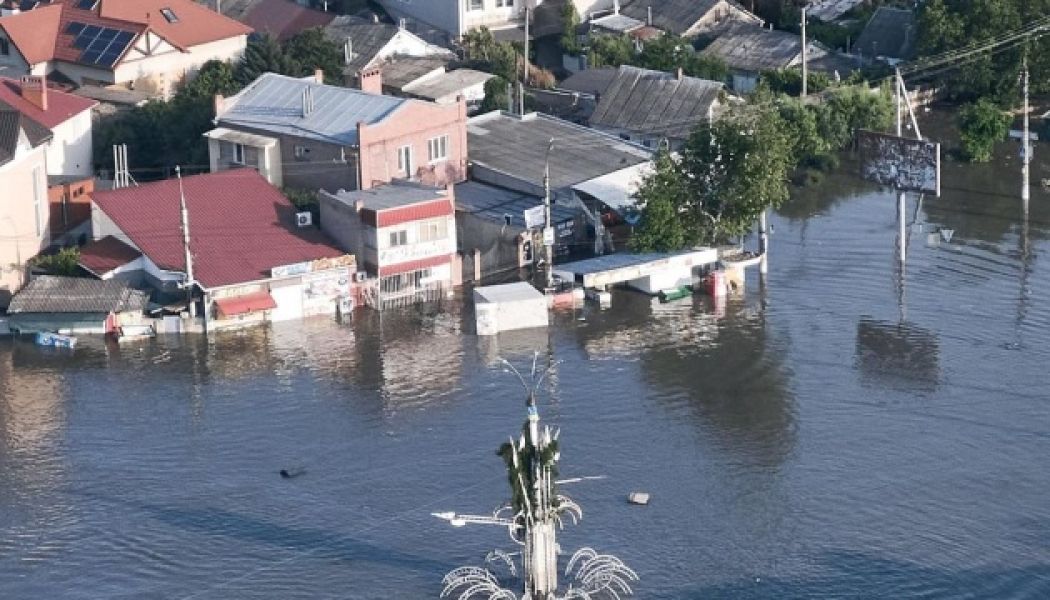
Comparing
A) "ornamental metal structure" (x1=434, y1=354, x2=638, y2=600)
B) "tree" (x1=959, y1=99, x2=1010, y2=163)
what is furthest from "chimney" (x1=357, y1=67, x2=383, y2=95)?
"ornamental metal structure" (x1=434, y1=354, x2=638, y2=600)

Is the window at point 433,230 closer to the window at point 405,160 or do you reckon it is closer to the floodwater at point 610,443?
the floodwater at point 610,443

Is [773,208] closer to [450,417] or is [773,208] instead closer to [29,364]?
[450,417]

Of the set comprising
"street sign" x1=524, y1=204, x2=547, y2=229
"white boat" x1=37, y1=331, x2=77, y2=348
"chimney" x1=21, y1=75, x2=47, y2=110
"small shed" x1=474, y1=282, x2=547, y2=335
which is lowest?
"white boat" x1=37, y1=331, x2=77, y2=348

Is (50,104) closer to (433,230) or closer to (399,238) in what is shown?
(399,238)

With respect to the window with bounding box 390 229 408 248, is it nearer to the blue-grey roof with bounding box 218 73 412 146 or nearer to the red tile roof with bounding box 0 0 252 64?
the blue-grey roof with bounding box 218 73 412 146

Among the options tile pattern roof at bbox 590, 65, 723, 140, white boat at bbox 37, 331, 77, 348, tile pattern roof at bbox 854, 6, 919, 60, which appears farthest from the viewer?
tile pattern roof at bbox 854, 6, 919, 60

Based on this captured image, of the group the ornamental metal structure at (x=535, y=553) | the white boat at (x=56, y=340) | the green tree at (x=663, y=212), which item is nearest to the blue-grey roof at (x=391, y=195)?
the green tree at (x=663, y=212)

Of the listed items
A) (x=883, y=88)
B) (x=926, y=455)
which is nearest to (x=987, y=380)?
(x=926, y=455)
